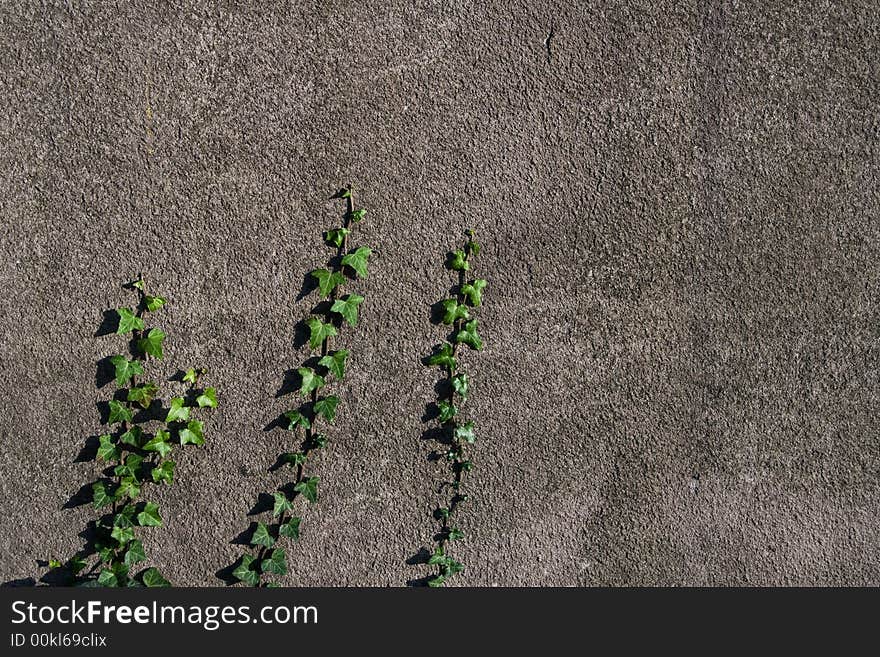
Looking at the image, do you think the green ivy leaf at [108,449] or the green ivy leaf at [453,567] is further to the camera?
the green ivy leaf at [453,567]

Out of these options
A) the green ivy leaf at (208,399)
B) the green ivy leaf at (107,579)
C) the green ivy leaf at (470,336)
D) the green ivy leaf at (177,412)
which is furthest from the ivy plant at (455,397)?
the green ivy leaf at (107,579)

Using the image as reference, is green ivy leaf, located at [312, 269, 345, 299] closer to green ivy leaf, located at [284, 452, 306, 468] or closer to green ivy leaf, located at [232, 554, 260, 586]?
green ivy leaf, located at [284, 452, 306, 468]

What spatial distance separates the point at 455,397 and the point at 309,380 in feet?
2.01

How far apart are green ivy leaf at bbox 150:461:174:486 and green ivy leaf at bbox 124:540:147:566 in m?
0.29

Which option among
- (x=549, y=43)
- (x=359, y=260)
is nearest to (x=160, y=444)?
(x=359, y=260)

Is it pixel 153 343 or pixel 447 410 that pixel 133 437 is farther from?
pixel 447 410

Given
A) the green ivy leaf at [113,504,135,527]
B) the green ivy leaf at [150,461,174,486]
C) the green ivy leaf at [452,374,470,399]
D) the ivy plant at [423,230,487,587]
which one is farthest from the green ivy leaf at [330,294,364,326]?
the green ivy leaf at [113,504,135,527]

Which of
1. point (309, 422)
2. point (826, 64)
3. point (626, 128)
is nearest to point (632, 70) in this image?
point (626, 128)

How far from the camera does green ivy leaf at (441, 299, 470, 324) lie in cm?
250

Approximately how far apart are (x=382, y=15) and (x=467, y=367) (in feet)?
4.86

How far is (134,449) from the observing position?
2549 millimetres

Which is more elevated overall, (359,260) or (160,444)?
(359,260)

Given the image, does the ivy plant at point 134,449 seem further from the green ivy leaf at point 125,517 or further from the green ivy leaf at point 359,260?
the green ivy leaf at point 359,260

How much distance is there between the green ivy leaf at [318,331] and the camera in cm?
248
